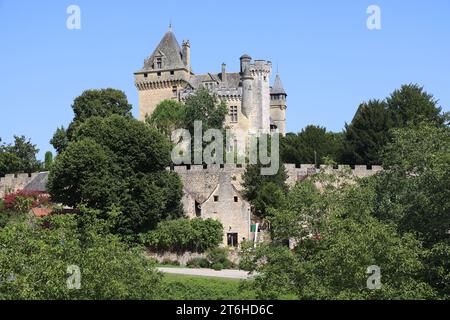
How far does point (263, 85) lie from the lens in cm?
7225

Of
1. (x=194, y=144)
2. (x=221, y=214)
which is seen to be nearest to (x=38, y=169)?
(x=194, y=144)

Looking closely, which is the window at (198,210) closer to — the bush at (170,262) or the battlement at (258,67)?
the bush at (170,262)

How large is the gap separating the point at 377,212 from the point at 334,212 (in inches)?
228

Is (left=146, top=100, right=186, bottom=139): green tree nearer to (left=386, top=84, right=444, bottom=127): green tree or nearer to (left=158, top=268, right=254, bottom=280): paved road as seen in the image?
(left=386, top=84, right=444, bottom=127): green tree

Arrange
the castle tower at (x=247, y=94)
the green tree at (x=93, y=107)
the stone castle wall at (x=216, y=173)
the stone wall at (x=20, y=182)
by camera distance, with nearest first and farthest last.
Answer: the stone castle wall at (x=216, y=173) → the stone wall at (x=20, y=182) → the green tree at (x=93, y=107) → the castle tower at (x=247, y=94)

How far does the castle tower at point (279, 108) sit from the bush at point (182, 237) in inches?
1453

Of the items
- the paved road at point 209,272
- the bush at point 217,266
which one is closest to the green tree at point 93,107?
the bush at point 217,266

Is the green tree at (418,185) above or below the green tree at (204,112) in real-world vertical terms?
below

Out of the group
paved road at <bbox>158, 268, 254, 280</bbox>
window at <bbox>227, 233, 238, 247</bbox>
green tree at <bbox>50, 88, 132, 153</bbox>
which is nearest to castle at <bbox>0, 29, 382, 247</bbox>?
green tree at <bbox>50, 88, 132, 153</bbox>

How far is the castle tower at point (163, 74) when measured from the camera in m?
72.9

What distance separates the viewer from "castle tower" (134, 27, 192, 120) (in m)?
72.9

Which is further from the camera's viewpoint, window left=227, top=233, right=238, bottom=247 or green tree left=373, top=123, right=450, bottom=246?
window left=227, top=233, right=238, bottom=247

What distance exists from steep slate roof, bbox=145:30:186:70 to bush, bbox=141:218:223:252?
31.1m

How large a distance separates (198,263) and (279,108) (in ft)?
132
